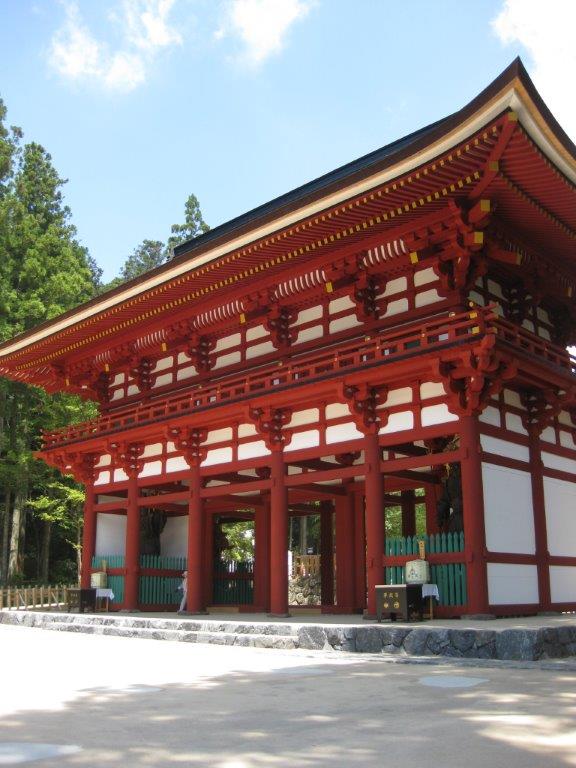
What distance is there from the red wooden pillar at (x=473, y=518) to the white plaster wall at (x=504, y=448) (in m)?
0.63

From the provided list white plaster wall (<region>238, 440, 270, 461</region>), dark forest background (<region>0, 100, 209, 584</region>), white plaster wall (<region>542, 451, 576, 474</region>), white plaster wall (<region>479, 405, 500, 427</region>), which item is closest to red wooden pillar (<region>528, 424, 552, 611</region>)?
white plaster wall (<region>542, 451, 576, 474</region>)

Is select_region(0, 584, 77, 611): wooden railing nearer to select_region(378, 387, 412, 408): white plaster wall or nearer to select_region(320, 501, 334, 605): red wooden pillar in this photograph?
select_region(320, 501, 334, 605): red wooden pillar

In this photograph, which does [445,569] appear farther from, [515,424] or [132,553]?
[132,553]

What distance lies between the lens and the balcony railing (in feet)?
45.1

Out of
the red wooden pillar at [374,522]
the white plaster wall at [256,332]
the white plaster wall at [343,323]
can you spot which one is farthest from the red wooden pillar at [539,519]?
the white plaster wall at [256,332]

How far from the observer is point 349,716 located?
666cm

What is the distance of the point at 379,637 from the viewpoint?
12.0 meters

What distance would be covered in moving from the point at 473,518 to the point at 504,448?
215cm

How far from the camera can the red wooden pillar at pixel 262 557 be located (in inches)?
835

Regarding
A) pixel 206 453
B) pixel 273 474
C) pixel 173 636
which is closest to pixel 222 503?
pixel 206 453

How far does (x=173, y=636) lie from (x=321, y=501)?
7.31 m

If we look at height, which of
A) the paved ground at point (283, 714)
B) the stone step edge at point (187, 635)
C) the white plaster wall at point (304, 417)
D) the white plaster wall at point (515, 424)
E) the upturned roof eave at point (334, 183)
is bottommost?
the stone step edge at point (187, 635)

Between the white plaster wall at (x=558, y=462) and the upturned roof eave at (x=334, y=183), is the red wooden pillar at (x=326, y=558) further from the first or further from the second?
the upturned roof eave at (x=334, y=183)

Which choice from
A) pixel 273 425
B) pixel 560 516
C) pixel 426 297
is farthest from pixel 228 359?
pixel 560 516
